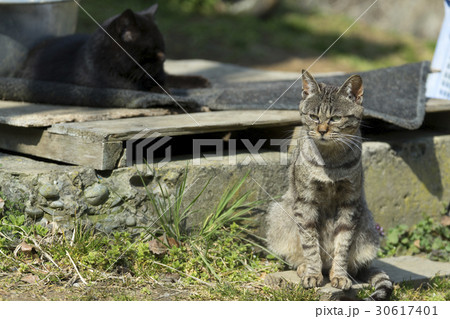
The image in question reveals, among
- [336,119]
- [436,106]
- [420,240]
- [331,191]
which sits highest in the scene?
[436,106]

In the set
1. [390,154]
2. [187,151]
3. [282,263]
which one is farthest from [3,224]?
[390,154]

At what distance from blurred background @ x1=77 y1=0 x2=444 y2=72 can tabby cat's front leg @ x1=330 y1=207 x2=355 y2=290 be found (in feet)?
18.6

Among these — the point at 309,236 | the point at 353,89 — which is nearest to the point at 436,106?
the point at 353,89

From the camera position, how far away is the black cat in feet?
15.1

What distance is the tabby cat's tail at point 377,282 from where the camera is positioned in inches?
133

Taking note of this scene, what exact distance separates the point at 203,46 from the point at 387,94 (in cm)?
499

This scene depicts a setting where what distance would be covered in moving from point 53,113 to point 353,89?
188 cm

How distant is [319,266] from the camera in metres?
3.44

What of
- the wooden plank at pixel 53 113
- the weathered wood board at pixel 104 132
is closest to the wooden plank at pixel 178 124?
the weathered wood board at pixel 104 132

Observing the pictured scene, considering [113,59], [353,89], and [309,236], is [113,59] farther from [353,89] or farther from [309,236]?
[309,236]

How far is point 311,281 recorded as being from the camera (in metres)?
3.34

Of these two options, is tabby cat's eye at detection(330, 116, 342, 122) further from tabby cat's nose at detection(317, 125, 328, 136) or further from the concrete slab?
the concrete slab

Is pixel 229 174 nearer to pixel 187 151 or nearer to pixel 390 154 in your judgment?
pixel 187 151

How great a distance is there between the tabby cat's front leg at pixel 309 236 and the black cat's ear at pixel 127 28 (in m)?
2.03
